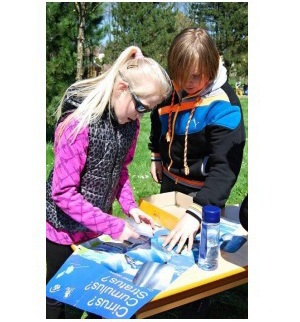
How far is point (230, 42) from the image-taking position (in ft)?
38.2

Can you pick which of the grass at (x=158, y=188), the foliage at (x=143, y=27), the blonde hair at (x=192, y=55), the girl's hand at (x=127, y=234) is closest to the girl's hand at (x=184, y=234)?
the girl's hand at (x=127, y=234)

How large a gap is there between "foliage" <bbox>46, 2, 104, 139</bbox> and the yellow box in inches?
144

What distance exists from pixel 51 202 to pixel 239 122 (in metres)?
0.78

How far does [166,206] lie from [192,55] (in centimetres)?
66

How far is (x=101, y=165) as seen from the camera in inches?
56.1

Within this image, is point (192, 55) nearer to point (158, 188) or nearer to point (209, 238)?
point (209, 238)

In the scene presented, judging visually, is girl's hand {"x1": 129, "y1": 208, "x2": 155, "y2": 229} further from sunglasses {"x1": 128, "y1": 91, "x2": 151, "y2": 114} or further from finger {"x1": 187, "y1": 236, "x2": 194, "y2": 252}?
sunglasses {"x1": 128, "y1": 91, "x2": 151, "y2": 114}

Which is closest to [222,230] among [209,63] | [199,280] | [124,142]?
[199,280]

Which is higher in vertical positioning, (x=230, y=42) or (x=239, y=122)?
(x=230, y=42)

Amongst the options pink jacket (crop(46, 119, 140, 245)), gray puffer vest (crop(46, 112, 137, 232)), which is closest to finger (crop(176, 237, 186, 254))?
pink jacket (crop(46, 119, 140, 245))

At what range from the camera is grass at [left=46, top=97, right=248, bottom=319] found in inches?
84.8

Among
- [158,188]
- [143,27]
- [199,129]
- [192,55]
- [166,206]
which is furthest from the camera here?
[143,27]

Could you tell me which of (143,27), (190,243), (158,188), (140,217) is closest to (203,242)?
(190,243)

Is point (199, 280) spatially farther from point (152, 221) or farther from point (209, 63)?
point (209, 63)
